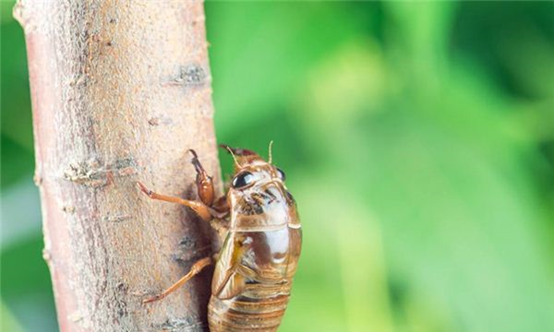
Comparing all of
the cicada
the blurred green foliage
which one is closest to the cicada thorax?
the cicada

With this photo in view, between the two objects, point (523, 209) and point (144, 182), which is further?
point (523, 209)

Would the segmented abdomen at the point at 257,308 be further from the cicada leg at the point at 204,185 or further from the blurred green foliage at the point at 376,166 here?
the blurred green foliage at the point at 376,166

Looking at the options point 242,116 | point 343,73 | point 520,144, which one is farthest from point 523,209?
point 242,116

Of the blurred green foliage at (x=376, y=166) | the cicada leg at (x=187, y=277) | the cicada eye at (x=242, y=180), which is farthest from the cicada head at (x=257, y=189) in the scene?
the blurred green foliage at (x=376, y=166)

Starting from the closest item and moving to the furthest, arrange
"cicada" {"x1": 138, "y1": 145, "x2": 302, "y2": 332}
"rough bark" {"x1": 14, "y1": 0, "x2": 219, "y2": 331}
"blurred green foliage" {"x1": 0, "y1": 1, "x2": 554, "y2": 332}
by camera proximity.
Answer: "rough bark" {"x1": 14, "y1": 0, "x2": 219, "y2": 331} < "cicada" {"x1": 138, "y1": 145, "x2": 302, "y2": 332} < "blurred green foliage" {"x1": 0, "y1": 1, "x2": 554, "y2": 332}

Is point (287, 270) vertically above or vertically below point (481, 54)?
below

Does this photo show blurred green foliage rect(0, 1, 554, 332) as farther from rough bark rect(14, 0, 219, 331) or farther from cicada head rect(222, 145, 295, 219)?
rough bark rect(14, 0, 219, 331)

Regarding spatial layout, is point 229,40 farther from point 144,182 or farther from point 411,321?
point 144,182
